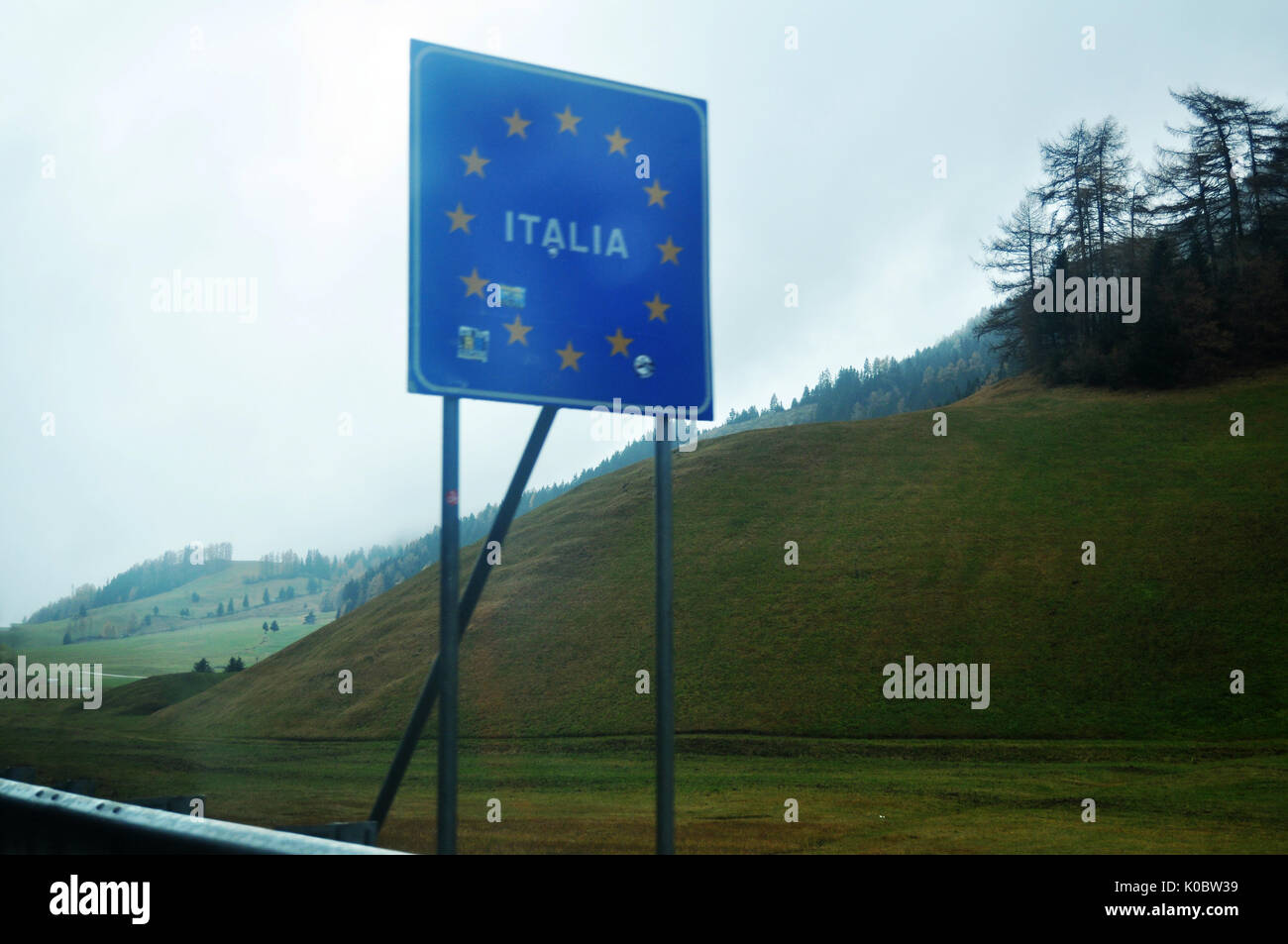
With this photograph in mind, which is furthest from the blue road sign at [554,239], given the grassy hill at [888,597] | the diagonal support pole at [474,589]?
the grassy hill at [888,597]

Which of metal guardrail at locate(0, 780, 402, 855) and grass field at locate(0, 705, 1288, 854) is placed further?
grass field at locate(0, 705, 1288, 854)

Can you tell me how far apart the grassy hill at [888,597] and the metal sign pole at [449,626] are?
110 ft

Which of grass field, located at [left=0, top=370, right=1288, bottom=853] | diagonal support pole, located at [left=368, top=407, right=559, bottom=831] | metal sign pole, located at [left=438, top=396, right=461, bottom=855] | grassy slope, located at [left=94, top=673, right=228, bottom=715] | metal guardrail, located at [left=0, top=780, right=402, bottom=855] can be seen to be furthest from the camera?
grassy slope, located at [left=94, top=673, right=228, bottom=715]

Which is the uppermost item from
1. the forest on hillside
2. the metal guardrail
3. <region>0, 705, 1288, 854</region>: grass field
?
the forest on hillside

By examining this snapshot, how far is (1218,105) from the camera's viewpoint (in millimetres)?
82312

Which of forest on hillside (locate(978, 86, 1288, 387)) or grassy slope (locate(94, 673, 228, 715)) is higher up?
forest on hillside (locate(978, 86, 1288, 387))

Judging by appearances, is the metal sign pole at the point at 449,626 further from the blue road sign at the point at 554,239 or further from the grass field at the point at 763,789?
the grass field at the point at 763,789

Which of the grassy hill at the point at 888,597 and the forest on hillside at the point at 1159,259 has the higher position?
the forest on hillside at the point at 1159,259

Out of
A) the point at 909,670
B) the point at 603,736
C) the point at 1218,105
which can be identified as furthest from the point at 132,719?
the point at 1218,105

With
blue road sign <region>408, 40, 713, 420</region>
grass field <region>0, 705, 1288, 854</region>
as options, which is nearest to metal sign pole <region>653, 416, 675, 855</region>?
blue road sign <region>408, 40, 713, 420</region>

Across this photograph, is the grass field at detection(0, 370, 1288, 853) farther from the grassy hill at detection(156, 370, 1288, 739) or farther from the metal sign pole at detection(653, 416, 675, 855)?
the metal sign pole at detection(653, 416, 675, 855)

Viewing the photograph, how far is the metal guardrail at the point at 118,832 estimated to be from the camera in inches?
115

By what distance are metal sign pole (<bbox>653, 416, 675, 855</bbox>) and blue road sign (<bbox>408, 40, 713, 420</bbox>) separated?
38cm

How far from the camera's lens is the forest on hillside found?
73.1 m
